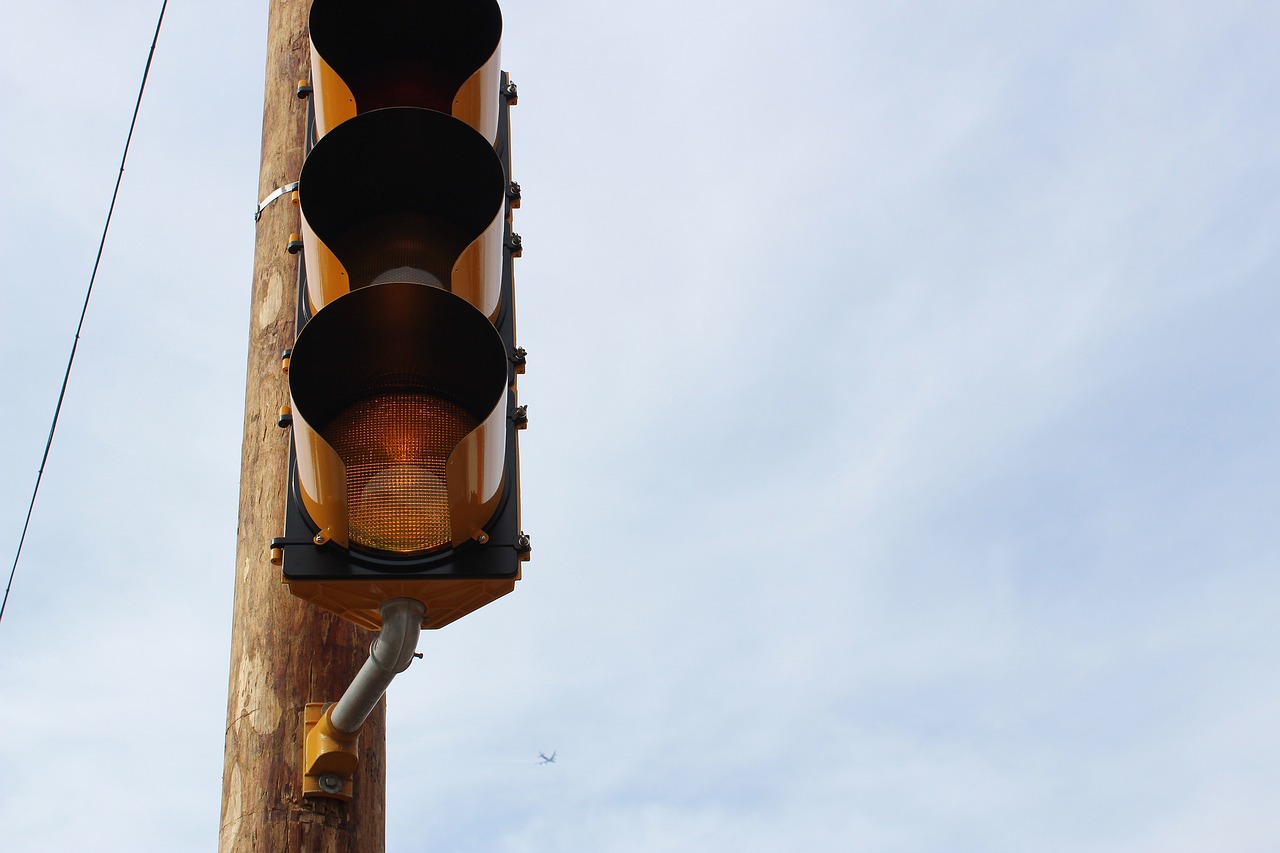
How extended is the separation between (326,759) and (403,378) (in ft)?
2.55

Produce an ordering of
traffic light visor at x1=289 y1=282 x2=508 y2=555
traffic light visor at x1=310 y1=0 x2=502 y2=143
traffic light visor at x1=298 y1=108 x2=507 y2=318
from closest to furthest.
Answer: traffic light visor at x1=289 y1=282 x2=508 y2=555, traffic light visor at x1=298 y1=108 x2=507 y2=318, traffic light visor at x1=310 y1=0 x2=502 y2=143

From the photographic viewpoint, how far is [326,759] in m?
2.32

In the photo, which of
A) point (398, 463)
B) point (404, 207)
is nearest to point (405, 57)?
point (404, 207)

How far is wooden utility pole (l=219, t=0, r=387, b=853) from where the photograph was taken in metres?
2.33

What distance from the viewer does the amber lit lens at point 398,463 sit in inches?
78.9

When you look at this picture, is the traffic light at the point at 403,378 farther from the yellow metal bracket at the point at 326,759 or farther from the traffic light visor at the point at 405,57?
the yellow metal bracket at the point at 326,759

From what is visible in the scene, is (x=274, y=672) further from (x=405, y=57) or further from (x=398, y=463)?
(x=405, y=57)

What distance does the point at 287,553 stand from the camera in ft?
6.54

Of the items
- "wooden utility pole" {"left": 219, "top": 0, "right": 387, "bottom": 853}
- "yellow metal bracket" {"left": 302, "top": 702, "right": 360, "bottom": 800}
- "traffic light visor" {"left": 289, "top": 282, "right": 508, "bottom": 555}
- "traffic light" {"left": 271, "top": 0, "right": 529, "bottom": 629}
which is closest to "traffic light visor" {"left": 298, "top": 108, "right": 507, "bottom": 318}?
"traffic light" {"left": 271, "top": 0, "right": 529, "bottom": 629}

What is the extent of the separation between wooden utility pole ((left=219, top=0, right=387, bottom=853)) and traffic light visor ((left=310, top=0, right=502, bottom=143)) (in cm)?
59

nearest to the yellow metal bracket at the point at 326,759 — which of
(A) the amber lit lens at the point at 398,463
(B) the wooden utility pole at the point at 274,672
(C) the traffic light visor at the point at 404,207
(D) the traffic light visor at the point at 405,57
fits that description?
→ (B) the wooden utility pole at the point at 274,672

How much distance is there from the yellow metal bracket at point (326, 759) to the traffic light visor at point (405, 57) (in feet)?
3.68

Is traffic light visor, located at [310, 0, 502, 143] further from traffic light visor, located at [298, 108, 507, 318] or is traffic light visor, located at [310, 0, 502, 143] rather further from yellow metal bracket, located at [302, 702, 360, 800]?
yellow metal bracket, located at [302, 702, 360, 800]

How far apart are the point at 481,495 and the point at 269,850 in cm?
84
